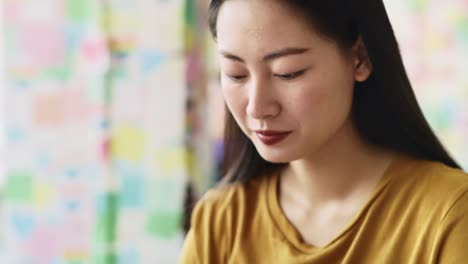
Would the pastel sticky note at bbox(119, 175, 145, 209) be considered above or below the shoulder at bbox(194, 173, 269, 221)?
below

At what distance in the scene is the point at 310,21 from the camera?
3.10 feet

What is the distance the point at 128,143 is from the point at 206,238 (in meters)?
0.79

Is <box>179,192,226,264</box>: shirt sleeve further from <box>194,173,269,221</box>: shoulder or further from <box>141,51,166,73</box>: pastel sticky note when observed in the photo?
<box>141,51,166,73</box>: pastel sticky note

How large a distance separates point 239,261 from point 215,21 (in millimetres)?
387

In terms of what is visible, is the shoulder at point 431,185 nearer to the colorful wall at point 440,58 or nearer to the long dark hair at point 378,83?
the long dark hair at point 378,83

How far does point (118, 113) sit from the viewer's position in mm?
1875

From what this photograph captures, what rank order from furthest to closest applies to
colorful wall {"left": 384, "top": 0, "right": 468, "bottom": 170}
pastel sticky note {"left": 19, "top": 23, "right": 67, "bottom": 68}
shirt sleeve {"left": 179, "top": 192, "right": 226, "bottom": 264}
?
colorful wall {"left": 384, "top": 0, "right": 468, "bottom": 170}, pastel sticky note {"left": 19, "top": 23, "right": 67, "bottom": 68}, shirt sleeve {"left": 179, "top": 192, "right": 226, "bottom": 264}

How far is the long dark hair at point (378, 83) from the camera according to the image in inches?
37.8

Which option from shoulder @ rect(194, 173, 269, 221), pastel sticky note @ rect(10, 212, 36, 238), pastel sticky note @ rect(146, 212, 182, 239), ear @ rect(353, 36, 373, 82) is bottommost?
pastel sticky note @ rect(146, 212, 182, 239)

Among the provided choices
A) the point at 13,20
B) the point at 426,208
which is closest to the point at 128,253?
the point at 13,20

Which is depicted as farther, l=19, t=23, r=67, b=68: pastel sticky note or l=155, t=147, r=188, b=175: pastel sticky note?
l=155, t=147, r=188, b=175: pastel sticky note

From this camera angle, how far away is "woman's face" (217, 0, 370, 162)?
94cm

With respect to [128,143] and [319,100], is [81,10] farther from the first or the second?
[319,100]

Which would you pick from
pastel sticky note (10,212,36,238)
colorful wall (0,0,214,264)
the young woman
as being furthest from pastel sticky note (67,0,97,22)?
the young woman
